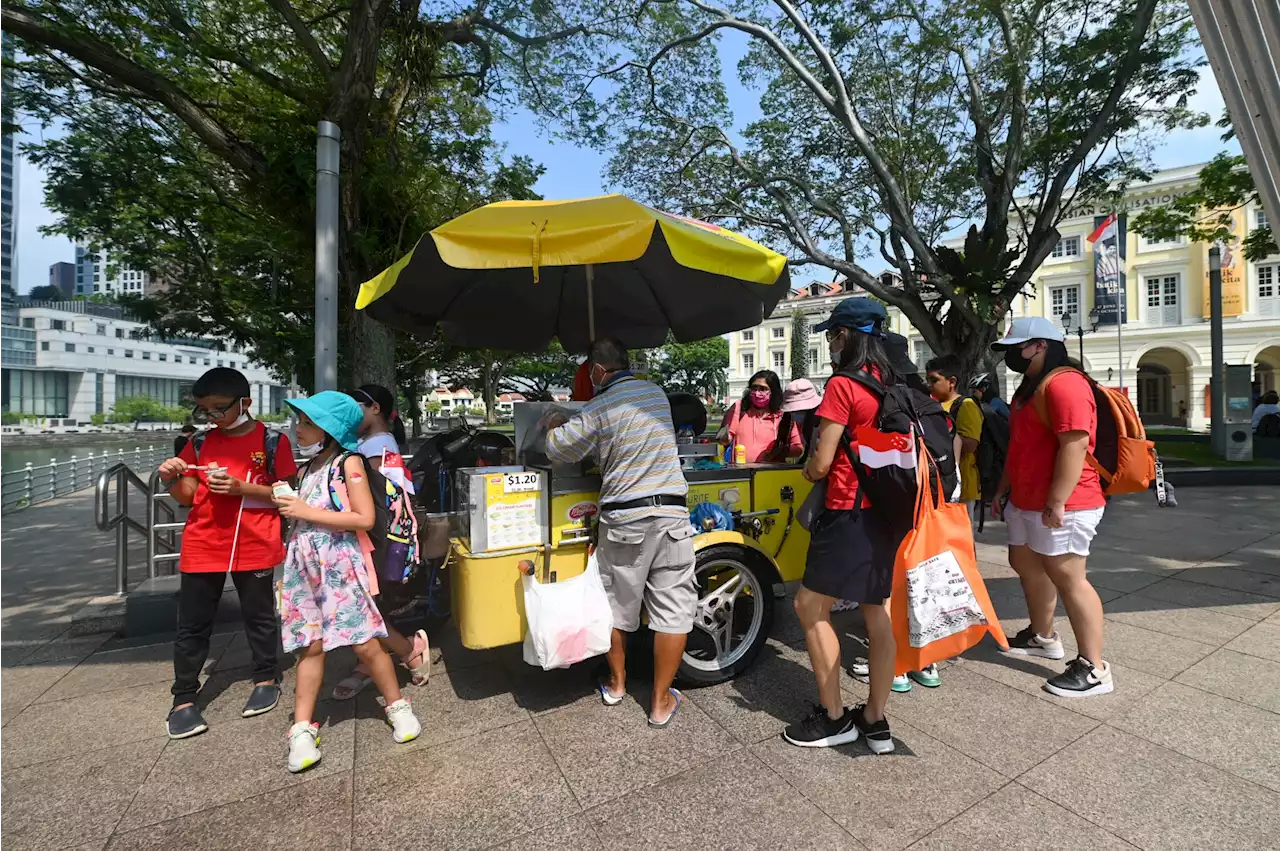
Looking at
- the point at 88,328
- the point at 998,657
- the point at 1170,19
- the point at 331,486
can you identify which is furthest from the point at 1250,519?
the point at 88,328

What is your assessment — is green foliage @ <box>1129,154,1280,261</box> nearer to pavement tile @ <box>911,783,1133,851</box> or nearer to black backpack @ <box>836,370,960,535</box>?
black backpack @ <box>836,370,960,535</box>

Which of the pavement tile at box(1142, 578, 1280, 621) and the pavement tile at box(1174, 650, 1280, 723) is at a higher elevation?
the pavement tile at box(1142, 578, 1280, 621)

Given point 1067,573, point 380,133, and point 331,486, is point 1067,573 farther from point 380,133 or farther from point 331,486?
point 380,133

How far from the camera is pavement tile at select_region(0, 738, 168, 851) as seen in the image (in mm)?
2189

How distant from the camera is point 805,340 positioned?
192ft

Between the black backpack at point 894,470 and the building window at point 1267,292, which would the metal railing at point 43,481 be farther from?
the building window at point 1267,292

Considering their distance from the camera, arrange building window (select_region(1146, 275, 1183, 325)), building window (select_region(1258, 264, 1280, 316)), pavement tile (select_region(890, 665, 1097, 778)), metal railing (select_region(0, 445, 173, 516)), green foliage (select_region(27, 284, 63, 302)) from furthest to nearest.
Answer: green foliage (select_region(27, 284, 63, 302)), building window (select_region(1146, 275, 1183, 325)), building window (select_region(1258, 264, 1280, 316)), metal railing (select_region(0, 445, 173, 516)), pavement tile (select_region(890, 665, 1097, 778))

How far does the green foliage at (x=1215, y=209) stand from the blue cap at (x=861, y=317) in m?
14.5

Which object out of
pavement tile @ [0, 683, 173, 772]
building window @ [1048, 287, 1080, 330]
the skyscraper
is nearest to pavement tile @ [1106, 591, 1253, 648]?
pavement tile @ [0, 683, 173, 772]

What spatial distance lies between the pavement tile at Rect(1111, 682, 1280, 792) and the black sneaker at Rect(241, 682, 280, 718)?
159 inches

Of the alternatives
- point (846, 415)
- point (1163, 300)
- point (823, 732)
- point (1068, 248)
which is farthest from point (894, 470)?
point (1068, 248)

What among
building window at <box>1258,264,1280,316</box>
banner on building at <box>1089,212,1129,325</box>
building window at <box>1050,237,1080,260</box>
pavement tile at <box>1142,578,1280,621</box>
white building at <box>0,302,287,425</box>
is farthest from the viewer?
white building at <box>0,302,287,425</box>

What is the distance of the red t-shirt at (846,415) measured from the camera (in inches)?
97.7

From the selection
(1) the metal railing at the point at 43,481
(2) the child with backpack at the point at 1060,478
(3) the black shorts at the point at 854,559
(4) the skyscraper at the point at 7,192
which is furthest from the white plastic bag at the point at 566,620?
(4) the skyscraper at the point at 7,192
